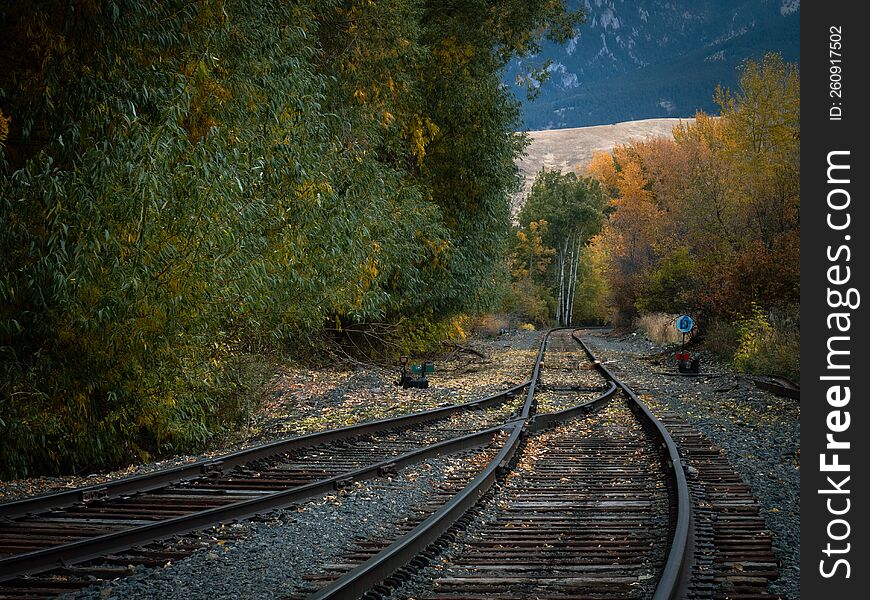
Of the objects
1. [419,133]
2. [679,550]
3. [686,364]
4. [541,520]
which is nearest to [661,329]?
[686,364]

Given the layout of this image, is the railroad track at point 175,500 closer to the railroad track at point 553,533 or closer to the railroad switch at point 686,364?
the railroad track at point 553,533

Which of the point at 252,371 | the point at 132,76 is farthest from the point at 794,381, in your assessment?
the point at 132,76

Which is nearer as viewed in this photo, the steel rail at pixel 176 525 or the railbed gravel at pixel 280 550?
the railbed gravel at pixel 280 550

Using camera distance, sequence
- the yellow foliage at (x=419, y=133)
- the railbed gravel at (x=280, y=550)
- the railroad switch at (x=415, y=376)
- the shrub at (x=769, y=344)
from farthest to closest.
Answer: the yellow foliage at (x=419, y=133) → the shrub at (x=769, y=344) → the railroad switch at (x=415, y=376) → the railbed gravel at (x=280, y=550)

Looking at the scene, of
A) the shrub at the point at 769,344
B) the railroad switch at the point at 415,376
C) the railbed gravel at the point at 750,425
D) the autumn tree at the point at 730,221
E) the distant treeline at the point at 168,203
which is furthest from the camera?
the autumn tree at the point at 730,221

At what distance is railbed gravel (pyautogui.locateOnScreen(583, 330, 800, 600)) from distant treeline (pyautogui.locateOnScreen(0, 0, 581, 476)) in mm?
6141

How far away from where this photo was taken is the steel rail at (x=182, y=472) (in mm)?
7053

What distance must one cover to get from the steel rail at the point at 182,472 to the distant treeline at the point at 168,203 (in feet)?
4.56

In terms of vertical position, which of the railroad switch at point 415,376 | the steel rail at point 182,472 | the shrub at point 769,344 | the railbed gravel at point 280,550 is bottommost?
the railbed gravel at point 280,550

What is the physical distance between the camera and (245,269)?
9766 millimetres

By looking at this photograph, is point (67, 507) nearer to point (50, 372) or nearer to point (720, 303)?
point (50, 372)

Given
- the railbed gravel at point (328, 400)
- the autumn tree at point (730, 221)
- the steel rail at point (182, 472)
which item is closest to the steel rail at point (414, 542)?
the steel rail at point (182, 472)

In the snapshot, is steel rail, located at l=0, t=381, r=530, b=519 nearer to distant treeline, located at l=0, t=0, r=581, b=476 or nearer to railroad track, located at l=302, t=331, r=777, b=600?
distant treeline, located at l=0, t=0, r=581, b=476

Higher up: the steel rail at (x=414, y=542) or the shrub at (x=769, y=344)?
the shrub at (x=769, y=344)
